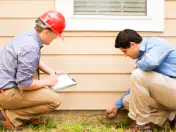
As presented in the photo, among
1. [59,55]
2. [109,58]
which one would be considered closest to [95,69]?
[109,58]

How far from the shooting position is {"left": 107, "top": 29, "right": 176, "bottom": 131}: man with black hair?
3305mm

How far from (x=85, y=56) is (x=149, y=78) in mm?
906

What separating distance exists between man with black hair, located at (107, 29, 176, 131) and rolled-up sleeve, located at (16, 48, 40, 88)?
0.84 meters

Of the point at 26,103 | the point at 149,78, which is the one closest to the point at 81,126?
the point at 26,103

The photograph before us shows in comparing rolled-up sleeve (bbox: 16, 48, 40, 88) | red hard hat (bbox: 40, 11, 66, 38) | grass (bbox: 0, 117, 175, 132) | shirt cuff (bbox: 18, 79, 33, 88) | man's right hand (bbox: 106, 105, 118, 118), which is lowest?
grass (bbox: 0, 117, 175, 132)

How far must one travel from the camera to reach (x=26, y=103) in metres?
3.42

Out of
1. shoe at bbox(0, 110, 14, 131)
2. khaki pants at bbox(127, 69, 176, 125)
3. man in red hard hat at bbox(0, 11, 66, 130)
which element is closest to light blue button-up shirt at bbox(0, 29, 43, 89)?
man in red hard hat at bbox(0, 11, 66, 130)

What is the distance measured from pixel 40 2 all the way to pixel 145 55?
1400 millimetres

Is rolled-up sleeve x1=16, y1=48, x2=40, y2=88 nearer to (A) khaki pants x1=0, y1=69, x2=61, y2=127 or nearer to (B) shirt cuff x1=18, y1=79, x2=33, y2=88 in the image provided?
(B) shirt cuff x1=18, y1=79, x2=33, y2=88

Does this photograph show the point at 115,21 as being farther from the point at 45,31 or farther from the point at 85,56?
the point at 45,31

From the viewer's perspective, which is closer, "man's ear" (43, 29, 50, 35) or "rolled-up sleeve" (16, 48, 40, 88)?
"rolled-up sleeve" (16, 48, 40, 88)

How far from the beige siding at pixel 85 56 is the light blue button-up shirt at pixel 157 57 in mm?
557

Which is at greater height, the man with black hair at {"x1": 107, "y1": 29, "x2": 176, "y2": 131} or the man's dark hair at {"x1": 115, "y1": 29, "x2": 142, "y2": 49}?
the man's dark hair at {"x1": 115, "y1": 29, "x2": 142, "y2": 49}

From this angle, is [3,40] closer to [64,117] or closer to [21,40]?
[21,40]
